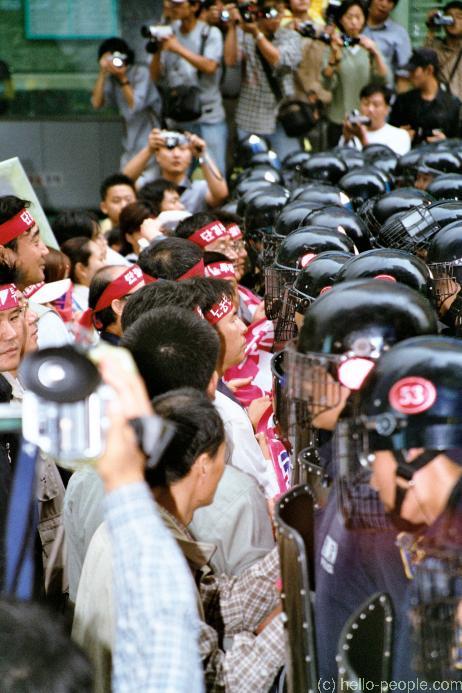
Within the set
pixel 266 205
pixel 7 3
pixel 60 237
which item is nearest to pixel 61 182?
pixel 7 3

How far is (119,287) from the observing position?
15.8 feet

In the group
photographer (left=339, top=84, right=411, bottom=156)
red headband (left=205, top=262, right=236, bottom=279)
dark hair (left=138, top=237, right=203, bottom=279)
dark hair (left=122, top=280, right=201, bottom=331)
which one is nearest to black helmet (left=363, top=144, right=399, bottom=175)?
photographer (left=339, top=84, right=411, bottom=156)

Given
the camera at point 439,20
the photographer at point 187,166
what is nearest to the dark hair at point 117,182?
the photographer at point 187,166

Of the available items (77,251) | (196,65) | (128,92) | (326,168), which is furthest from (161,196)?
(128,92)

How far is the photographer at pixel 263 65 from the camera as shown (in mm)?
10117

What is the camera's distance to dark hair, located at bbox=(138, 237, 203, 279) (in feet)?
16.6

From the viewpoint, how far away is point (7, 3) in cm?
1097

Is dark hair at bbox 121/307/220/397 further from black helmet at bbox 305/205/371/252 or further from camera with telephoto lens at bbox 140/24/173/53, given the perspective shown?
camera with telephoto lens at bbox 140/24/173/53

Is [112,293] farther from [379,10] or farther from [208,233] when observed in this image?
[379,10]

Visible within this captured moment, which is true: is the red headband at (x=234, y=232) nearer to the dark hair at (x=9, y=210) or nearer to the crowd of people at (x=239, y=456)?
the crowd of people at (x=239, y=456)

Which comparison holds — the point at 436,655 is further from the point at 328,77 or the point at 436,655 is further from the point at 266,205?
the point at 328,77

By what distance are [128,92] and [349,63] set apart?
2104 mm

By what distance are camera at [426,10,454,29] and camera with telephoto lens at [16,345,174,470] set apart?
9320mm

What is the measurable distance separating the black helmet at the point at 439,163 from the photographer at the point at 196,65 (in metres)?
3.00
